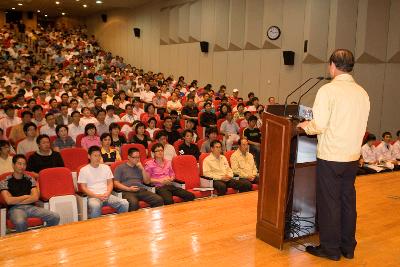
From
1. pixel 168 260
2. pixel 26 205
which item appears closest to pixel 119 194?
pixel 26 205

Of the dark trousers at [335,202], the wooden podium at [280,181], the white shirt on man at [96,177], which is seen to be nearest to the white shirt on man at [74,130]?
the white shirt on man at [96,177]

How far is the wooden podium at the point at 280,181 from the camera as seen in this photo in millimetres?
2721

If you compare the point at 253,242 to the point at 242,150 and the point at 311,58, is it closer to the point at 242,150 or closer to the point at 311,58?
the point at 242,150

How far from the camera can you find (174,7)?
1545 cm

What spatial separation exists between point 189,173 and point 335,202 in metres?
2.86

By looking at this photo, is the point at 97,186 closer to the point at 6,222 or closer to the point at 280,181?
the point at 6,222

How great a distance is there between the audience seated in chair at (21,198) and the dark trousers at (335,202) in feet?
8.39

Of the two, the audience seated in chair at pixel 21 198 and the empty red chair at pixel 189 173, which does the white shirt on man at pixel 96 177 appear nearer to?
the audience seated in chair at pixel 21 198

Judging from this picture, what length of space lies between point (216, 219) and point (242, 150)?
93.6 inches

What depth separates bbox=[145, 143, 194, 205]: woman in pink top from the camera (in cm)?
494

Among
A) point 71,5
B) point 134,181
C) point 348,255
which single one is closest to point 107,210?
point 134,181

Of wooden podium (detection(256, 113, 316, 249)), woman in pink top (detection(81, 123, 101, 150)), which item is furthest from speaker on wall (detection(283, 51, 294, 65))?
wooden podium (detection(256, 113, 316, 249))

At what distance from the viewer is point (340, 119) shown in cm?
254

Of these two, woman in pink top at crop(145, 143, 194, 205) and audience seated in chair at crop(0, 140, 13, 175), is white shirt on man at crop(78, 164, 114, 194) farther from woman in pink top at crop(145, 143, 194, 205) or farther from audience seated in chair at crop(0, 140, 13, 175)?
audience seated in chair at crop(0, 140, 13, 175)
